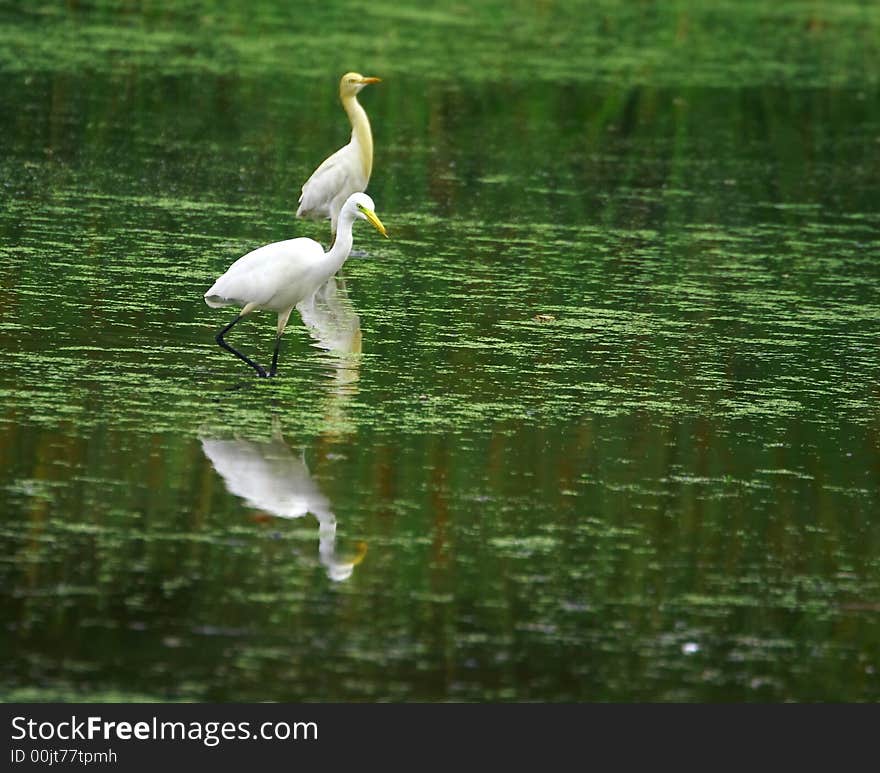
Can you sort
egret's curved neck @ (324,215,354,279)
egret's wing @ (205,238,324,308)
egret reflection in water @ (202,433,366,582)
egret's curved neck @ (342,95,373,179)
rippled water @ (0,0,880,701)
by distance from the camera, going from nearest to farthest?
rippled water @ (0,0,880,701) → egret reflection in water @ (202,433,366,582) → egret's wing @ (205,238,324,308) → egret's curved neck @ (324,215,354,279) → egret's curved neck @ (342,95,373,179)

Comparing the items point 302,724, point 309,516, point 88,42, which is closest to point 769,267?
point 309,516

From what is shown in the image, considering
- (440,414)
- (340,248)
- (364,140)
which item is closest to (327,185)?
(364,140)

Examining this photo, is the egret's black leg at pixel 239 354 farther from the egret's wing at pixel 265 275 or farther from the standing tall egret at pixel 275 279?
the egret's wing at pixel 265 275

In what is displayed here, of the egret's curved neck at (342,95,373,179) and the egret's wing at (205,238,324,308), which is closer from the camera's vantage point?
the egret's wing at (205,238,324,308)

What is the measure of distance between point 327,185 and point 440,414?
15.9 feet

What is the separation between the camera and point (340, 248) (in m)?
10.1

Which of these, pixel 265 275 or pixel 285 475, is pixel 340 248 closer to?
pixel 265 275

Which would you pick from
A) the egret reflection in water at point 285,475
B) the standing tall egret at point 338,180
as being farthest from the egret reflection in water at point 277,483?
the standing tall egret at point 338,180

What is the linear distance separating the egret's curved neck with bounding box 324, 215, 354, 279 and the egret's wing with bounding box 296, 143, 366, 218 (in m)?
3.66

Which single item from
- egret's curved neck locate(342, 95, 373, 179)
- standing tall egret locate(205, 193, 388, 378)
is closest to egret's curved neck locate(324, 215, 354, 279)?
standing tall egret locate(205, 193, 388, 378)

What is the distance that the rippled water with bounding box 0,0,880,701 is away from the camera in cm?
649

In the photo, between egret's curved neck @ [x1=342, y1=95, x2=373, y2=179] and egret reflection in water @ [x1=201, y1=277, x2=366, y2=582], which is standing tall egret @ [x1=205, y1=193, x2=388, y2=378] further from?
egret's curved neck @ [x1=342, y1=95, x2=373, y2=179]

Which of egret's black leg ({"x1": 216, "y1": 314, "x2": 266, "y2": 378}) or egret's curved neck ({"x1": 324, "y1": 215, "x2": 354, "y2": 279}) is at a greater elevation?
egret's curved neck ({"x1": 324, "y1": 215, "x2": 354, "y2": 279})

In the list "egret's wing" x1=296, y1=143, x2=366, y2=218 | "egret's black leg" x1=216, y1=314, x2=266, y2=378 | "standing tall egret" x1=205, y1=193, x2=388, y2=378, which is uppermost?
"egret's wing" x1=296, y1=143, x2=366, y2=218
